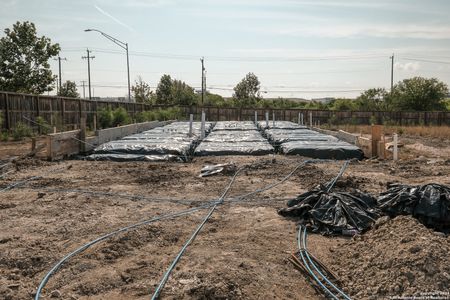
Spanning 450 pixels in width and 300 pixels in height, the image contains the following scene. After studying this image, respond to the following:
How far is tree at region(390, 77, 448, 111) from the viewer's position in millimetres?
48438

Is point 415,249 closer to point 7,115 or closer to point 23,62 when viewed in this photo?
point 7,115

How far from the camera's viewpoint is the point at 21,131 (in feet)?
60.6

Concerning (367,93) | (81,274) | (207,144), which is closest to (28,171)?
(207,144)

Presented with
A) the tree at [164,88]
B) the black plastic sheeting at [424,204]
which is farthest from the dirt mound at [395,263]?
the tree at [164,88]

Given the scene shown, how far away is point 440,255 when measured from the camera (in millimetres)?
4086

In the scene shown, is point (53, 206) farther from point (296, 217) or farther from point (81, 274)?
point (296, 217)

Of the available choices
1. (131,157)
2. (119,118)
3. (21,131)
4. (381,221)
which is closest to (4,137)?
(21,131)

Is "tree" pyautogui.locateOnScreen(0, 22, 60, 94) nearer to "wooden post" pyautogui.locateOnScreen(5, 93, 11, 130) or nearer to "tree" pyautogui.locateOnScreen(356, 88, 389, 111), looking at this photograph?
"wooden post" pyautogui.locateOnScreen(5, 93, 11, 130)

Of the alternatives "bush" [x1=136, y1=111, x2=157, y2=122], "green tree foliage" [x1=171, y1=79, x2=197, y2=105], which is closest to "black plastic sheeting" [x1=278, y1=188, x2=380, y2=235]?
"bush" [x1=136, y1=111, x2=157, y2=122]

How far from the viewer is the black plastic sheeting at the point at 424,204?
18.5ft

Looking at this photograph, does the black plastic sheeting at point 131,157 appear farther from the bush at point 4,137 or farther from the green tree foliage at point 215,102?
the green tree foliage at point 215,102

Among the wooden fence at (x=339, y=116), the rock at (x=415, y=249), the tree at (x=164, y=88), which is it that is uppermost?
the tree at (x=164, y=88)

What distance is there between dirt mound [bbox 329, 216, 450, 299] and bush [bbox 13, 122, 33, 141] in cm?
1681

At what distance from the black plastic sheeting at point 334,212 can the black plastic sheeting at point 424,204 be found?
0.85ft
